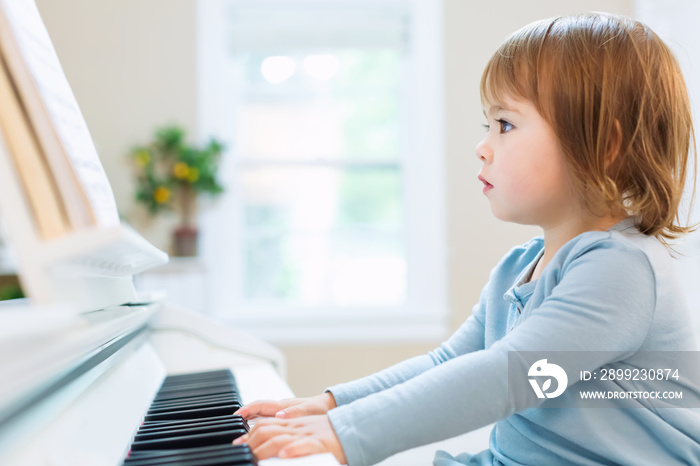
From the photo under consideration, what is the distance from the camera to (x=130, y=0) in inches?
134

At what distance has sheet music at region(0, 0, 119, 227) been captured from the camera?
66cm

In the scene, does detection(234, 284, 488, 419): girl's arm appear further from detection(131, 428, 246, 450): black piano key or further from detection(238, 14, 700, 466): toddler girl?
detection(131, 428, 246, 450): black piano key

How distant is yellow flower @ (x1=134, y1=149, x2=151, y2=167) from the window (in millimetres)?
401

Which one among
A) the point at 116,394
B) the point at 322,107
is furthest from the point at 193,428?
the point at 322,107

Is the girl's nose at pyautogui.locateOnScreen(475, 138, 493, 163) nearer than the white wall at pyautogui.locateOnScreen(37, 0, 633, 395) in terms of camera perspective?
Yes

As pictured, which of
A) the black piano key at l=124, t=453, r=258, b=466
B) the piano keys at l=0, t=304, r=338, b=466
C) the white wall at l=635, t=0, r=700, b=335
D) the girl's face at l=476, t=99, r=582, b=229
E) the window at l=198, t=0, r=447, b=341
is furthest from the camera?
the window at l=198, t=0, r=447, b=341

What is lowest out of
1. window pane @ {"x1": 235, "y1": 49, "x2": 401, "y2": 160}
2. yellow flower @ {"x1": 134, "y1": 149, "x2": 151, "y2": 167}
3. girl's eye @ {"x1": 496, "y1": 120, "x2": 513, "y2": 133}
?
girl's eye @ {"x1": 496, "y1": 120, "x2": 513, "y2": 133}

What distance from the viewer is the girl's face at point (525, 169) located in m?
0.97

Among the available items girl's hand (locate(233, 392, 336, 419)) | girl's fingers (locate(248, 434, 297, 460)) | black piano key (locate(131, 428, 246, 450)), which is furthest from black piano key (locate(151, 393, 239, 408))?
girl's fingers (locate(248, 434, 297, 460))

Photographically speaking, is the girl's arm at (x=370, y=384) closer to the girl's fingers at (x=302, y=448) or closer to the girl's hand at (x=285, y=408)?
the girl's hand at (x=285, y=408)

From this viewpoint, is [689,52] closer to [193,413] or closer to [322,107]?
[322,107]

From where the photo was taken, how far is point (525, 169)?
0.98 meters

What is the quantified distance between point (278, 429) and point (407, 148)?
3050mm

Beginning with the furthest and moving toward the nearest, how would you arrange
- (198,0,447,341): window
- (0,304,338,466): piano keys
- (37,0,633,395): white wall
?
(198,0,447,341): window
(37,0,633,395): white wall
(0,304,338,466): piano keys
